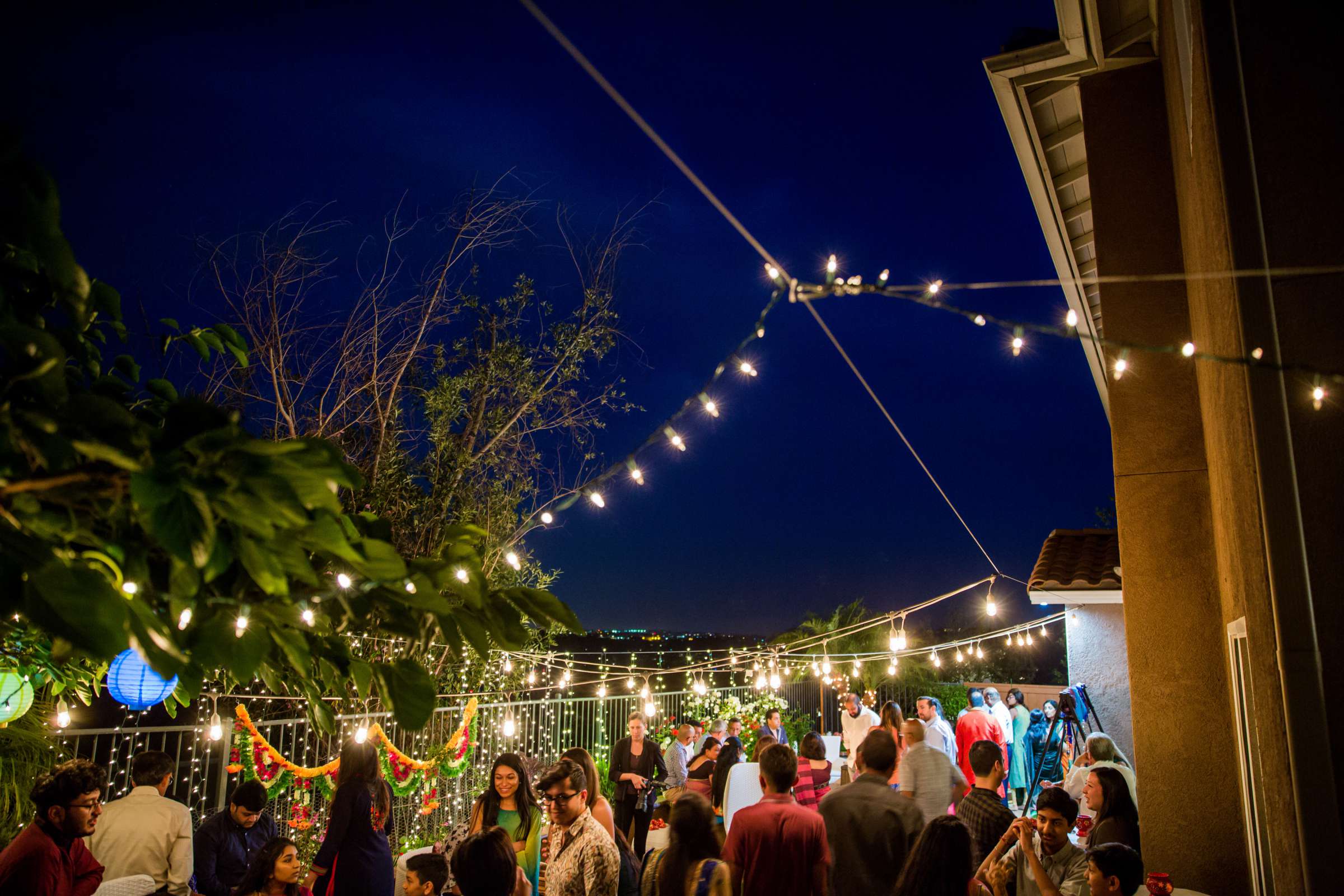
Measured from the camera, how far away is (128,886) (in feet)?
12.9

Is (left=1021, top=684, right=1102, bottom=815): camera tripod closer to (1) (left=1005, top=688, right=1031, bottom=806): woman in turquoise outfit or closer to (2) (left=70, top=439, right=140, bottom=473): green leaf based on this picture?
(1) (left=1005, top=688, right=1031, bottom=806): woman in turquoise outfit

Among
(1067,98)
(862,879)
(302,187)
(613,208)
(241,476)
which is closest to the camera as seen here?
(241,476)

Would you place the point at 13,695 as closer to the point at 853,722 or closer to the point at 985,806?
the point at 985,806

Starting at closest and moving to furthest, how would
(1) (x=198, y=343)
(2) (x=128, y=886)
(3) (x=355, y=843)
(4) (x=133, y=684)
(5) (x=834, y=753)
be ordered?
(1) (x=198, y=343) < (4) (x=133, y=684) < (2) (x=128, y=886) < (3) (x=355, y=843) < (5) (x=834, y=753)

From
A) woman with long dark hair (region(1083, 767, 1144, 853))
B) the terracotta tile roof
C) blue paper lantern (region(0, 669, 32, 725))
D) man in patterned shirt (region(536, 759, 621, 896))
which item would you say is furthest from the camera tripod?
blue paper lantern (region(0, 669, 32, 725))

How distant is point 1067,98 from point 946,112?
480 inches

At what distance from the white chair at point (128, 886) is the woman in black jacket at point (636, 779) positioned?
3802 millimetres

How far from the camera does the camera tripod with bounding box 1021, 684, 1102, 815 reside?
768 cm

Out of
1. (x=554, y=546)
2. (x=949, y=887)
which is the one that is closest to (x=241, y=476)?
(x=949, y=887)

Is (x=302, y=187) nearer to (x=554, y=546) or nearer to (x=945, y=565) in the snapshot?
(x=554, y=546)

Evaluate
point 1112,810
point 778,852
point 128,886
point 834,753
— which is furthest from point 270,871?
point 834,753

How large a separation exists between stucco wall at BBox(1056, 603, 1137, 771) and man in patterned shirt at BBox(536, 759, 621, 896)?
6.88 m

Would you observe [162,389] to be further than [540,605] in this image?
Yes

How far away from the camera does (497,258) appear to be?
32.0 ft
